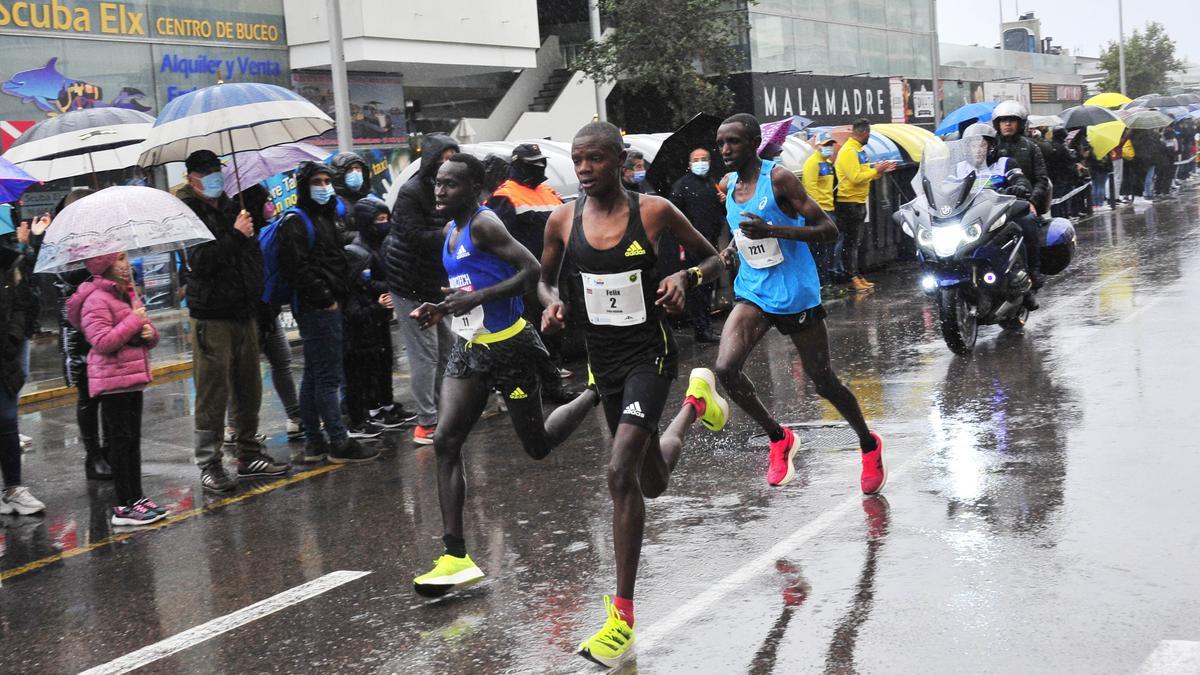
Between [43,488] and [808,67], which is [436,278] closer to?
[43,488]

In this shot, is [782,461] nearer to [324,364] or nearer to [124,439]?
[324,364]

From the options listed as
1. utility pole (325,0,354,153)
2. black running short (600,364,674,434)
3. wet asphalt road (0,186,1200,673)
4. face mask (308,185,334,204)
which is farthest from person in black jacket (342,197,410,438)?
utility pole (325,0,354,153)

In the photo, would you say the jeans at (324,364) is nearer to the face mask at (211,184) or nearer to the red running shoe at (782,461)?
the face mask at (211,184)

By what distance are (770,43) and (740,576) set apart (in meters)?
34.6

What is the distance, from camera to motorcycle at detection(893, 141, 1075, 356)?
1120 cm

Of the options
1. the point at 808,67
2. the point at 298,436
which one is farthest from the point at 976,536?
the point at 808,67

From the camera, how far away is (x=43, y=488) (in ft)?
30.1

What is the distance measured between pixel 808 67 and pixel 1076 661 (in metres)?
38.3

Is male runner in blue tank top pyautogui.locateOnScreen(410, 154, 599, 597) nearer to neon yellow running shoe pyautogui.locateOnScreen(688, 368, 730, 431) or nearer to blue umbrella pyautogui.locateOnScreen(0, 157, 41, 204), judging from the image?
neon yellow running shoe pyautogui.locateOnScreen(688, 368, 730, 431)

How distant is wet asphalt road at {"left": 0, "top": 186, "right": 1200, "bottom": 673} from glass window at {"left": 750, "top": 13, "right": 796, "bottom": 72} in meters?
28.4

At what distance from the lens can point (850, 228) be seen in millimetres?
17125

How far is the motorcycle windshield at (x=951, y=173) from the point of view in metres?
11.5

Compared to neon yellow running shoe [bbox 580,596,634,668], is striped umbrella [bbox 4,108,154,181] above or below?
above

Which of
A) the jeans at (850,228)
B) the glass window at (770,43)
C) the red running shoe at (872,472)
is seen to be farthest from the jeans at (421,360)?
the glass window at (770,43)
